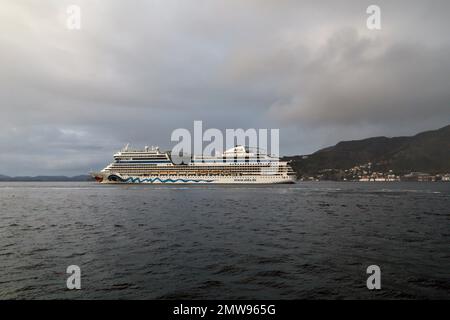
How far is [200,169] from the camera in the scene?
4683 inches

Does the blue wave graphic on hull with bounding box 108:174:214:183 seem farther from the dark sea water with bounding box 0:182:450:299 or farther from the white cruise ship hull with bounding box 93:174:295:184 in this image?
the dark sea water with bounding box 0:182:450:299

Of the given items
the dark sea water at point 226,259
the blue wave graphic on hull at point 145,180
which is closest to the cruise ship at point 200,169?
the blue wave graphic on hull at point 145,180

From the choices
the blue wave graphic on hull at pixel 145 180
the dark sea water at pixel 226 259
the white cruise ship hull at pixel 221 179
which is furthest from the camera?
the blue wave graphic on hull at pixel 145 180

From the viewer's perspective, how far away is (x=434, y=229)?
22.9 m

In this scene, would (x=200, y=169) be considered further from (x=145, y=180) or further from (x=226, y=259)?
(x=226, y=259)

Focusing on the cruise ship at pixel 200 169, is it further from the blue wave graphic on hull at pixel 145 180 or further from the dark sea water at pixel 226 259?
the dark sea water at pixel 226 259

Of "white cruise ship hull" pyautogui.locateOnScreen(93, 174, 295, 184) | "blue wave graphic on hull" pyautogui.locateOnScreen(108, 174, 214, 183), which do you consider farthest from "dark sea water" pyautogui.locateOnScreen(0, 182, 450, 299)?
"blue wave graphic on hull" pyautogui.locateOnScreen(108, 174, 214, 183)

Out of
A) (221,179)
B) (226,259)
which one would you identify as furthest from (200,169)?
(226,259)

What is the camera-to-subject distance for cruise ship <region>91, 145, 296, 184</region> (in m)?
118

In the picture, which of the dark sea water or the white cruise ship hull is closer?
the dark sea water

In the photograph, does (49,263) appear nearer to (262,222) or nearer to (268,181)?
(262,222)

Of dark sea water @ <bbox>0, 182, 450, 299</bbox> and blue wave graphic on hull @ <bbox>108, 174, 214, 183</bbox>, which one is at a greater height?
blue wave graphic on hull @ <bbox>108, 174, 214, 183</bbox>

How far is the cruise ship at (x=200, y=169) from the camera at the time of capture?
387 ft
